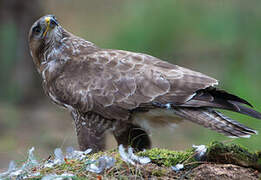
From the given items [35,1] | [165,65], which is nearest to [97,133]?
[165,65]

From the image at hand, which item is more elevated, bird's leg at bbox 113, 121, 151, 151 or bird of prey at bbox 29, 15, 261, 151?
bird of prey at bbox 29, 15, 261, 151

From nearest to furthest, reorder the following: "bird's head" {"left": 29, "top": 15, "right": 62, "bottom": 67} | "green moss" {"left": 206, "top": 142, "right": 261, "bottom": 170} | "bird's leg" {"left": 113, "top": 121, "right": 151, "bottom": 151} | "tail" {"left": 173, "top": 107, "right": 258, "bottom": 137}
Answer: "green moss" {"left": 206, "top": 142, "right": 261, "bottom": 170} → "tail" {"left": 173, "top": 107, "right": 258, "bottom": 137} → "bird's leg" {"left": 113, "top": 121, "right": 151, "bottom": 151} → "bird's head" {"left": 29, "top": 15, "right": 62, "bottom": 67}

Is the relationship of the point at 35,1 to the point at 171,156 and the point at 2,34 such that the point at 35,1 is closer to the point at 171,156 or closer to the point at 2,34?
the point at 2,34

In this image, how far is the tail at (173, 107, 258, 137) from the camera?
4445 millimetres

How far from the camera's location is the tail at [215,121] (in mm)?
4445

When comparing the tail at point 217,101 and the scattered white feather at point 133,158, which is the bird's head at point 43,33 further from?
the scattered white feather at point 133,158

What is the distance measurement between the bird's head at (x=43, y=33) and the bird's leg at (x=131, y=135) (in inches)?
50.8

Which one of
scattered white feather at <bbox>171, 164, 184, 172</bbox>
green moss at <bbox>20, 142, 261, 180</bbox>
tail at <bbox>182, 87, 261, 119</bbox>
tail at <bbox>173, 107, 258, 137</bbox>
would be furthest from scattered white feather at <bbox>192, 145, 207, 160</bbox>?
tail at <bbox>182, 87, 261, 119</bbox>

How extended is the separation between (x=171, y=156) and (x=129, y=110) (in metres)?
1.01

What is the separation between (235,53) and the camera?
43.9ft

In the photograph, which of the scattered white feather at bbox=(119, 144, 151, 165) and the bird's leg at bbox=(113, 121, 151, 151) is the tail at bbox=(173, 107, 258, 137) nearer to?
the bird's leg at bbox=(113, 121, 151, 151)

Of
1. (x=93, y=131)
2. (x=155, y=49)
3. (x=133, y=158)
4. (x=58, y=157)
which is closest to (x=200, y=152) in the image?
(x=133, y=158)

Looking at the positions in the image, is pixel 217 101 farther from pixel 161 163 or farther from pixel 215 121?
pixel 161 163

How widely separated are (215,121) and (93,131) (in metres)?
1.40
